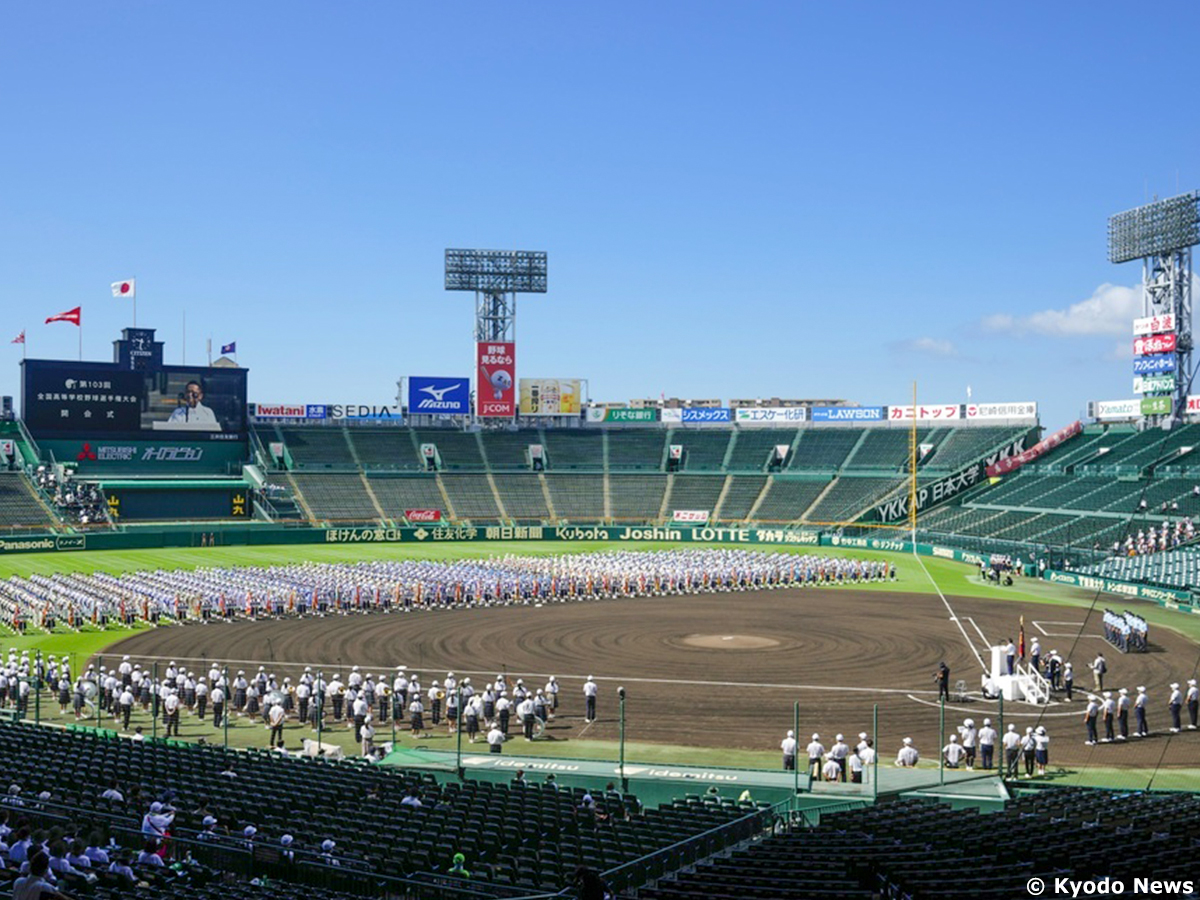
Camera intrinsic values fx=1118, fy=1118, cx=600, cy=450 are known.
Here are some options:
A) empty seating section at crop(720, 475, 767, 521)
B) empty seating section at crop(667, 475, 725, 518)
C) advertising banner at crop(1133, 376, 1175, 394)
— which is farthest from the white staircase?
empty seating section at crop(667, 475, 725, 518)

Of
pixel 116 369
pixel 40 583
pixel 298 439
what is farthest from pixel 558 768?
pixel 298 439

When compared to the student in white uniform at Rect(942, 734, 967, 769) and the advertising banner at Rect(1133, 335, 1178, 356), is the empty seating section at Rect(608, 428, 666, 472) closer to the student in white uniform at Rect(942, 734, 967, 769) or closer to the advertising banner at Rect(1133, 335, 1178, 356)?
the advertising banner at Rect(1133, 335, 1178, 356)

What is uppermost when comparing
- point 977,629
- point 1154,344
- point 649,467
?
point 1154,344

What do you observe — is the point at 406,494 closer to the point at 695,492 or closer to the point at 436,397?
the point at 436,397

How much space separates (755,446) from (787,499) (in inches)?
422

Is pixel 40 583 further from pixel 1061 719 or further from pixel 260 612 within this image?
pixel 1061 719

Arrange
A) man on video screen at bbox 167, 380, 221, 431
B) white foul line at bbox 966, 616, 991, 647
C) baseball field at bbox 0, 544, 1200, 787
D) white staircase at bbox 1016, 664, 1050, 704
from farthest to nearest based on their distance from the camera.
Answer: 1. man on video screen at bbox 167, 380, 221, 431
2. white foul line at bbox 966, 616, 991, 647
3. white staircase at bbox 1016, 664, 1050, 704
4. baseball field at bbox 0, 544, 1200, 787

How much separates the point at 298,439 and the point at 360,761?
71.5 m

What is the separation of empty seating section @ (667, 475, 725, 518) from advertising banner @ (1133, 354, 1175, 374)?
3144 centimetres

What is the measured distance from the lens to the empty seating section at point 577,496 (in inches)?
3408

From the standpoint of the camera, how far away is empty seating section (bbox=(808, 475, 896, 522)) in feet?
267

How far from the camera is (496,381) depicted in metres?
93.1

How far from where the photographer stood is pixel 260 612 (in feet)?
153

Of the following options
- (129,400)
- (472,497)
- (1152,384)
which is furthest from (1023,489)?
(129,400)
